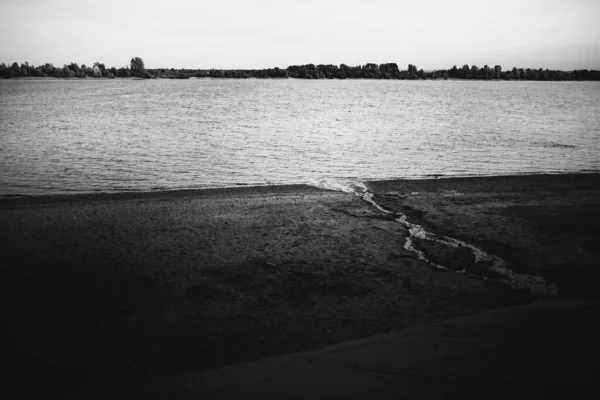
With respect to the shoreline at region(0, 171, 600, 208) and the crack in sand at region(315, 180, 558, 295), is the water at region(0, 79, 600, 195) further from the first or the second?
the crack in sand at region(315, 180, 558, 295)

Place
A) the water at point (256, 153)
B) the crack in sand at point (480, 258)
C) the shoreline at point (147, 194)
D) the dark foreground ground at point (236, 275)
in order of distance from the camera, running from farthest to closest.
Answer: the water at point (256, 153) → the shoreline at point (147, 194) → the crack in sand at point (480, 258) → the dark foreground ground at point (236, 275)

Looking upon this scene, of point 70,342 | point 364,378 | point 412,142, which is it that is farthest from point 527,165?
point 70,342

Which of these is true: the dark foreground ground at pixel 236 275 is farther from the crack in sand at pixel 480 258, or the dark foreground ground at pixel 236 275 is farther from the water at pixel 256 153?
the water at pixel 256 153

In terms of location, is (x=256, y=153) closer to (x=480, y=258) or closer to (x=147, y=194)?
(x=147, y=194)

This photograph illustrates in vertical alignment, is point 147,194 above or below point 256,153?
below

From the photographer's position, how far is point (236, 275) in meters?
7.12

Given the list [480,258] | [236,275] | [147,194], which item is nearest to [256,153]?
[147,194]

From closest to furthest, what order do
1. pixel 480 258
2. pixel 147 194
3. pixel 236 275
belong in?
pixel 236 275, pixel 480 258, pixel 147 194

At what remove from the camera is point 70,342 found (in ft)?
16.5

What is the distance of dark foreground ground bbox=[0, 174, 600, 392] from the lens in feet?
16.5

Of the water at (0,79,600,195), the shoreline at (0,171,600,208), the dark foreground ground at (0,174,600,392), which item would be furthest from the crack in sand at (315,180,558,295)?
the water at (0,79,600,195)

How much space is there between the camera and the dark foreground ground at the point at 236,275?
5020 mm

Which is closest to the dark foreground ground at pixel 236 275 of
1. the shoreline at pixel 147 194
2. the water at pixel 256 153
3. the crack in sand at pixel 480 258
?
the crack in sand at pixel 480 258

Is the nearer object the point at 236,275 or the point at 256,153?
the point at 236,275
